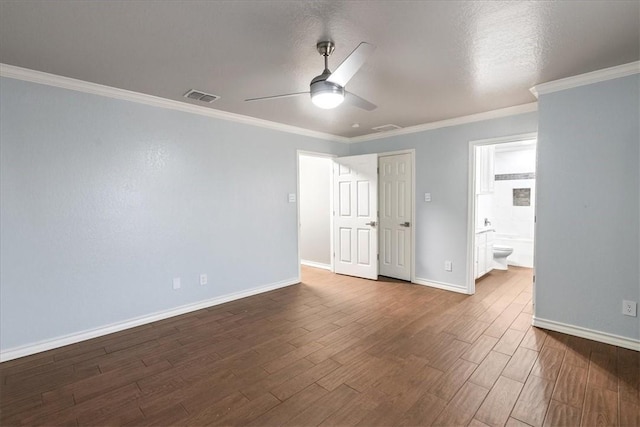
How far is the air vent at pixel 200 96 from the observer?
125 inches

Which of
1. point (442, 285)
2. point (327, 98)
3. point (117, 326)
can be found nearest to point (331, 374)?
point (327, 98)

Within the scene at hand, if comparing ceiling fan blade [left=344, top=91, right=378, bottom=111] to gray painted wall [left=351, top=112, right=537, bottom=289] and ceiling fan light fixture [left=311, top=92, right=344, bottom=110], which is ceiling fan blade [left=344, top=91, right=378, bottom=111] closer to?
ceiling fan light fixture [left=311, top=92, right=344, bottom=110]

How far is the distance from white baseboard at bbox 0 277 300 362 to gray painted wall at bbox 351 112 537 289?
243 cm

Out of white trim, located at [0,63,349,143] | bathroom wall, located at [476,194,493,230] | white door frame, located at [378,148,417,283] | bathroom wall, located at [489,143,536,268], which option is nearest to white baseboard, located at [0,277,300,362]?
white door frame, located at [378,148,417,283]

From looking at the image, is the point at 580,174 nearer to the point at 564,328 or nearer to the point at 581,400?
the point at 564,328

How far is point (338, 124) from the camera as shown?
4.54 m

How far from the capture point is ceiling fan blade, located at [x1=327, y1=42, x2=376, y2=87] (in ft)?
5.71

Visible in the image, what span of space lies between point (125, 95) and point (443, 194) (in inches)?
162

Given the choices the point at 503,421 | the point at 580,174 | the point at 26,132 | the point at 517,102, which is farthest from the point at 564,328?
the point at 26,132

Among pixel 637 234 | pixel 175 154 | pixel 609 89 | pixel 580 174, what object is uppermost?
pixel 609 89

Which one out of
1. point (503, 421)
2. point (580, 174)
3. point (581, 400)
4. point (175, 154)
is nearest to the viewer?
point (503, 421)

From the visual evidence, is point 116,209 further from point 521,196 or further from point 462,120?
point 521,196

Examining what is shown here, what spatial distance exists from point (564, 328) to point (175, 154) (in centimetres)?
450

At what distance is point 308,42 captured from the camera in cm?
217
